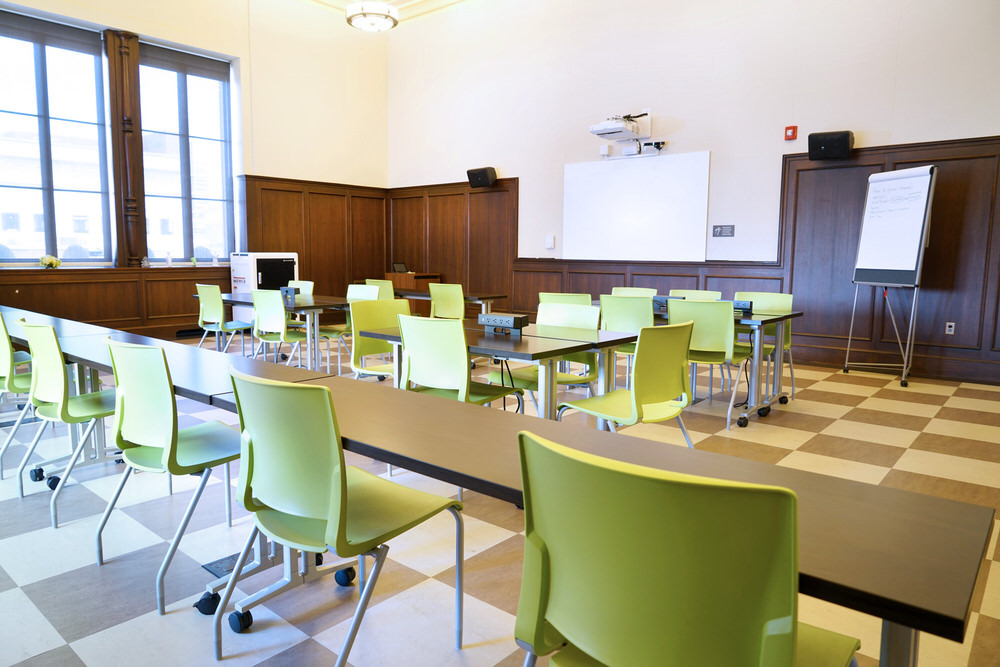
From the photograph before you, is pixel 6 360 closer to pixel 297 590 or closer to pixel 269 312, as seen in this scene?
pixel 297 590

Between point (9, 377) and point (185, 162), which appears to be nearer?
point (9, 377)

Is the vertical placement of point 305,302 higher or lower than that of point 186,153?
lower

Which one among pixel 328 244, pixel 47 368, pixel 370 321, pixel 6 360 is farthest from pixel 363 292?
pixel 328 244

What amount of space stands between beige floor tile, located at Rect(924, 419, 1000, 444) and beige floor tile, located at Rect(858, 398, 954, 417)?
0.23 metres

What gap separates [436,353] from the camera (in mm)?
2992

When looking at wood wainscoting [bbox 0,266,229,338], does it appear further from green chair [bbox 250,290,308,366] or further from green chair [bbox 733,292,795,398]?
green chair [bbox 733,292,795,398]

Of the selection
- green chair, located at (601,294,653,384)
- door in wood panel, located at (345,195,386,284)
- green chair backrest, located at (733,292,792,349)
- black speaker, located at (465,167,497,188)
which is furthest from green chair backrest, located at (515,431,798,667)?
door in wood panel, located at (345,195,386,284)

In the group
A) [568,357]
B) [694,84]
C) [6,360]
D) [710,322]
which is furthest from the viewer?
[694,84]

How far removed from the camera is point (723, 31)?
709cm

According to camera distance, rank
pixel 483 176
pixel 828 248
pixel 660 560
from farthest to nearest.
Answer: pixel 483 176 → pixel 828 248 → pixel 660 560

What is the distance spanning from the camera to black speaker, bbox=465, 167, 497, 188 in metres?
9.09

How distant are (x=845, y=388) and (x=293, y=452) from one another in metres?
5.44

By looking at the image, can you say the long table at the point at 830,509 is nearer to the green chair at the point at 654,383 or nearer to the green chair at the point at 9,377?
the green chair at the point at 654,383

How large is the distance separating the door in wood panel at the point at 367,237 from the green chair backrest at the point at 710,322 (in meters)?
7.02
